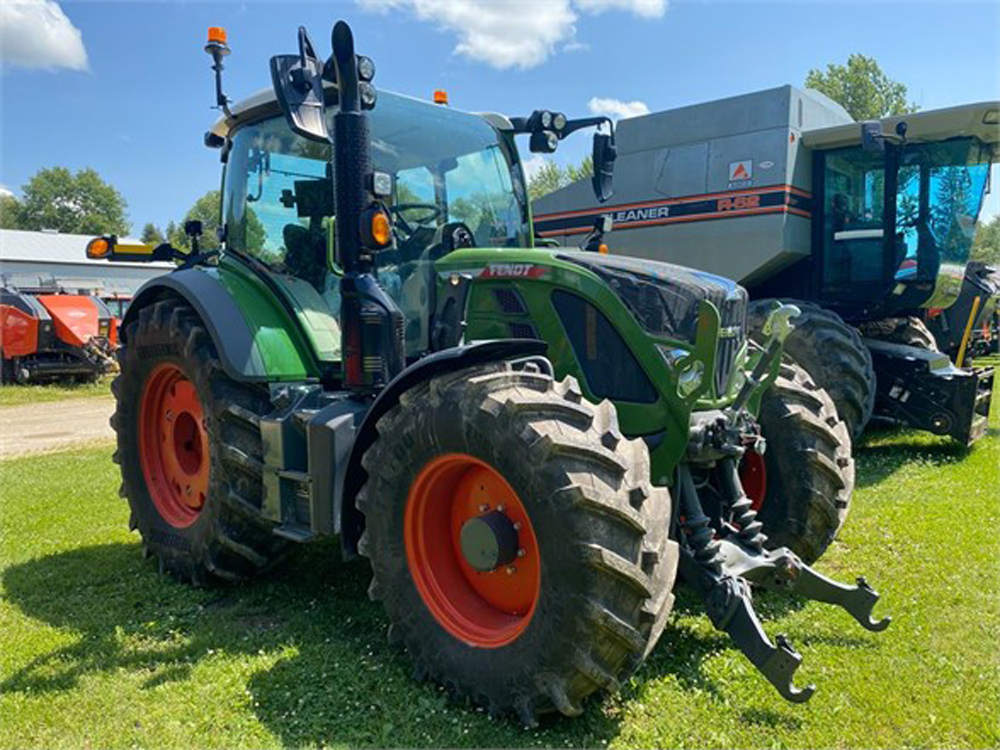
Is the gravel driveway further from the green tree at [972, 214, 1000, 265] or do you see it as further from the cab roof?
the green tree at [972, 214, 1000, 265]

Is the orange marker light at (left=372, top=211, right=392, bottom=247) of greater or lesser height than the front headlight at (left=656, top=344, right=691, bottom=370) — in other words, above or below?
above

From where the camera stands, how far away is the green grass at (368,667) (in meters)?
2.89

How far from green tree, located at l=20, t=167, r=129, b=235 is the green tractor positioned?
77.7m

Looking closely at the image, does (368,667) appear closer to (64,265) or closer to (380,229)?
(380,229)

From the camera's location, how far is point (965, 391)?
758cm

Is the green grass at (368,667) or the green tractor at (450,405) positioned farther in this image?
the green grass at (368,667)

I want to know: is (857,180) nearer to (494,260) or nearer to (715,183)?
(715,183)

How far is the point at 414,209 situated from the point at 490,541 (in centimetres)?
203

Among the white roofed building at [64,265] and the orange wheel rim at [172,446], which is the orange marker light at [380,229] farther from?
the white roofed building at [64,265]

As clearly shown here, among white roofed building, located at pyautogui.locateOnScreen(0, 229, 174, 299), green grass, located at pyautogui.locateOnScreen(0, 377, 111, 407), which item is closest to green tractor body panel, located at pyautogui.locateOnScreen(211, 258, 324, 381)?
green grass, located at pyautogui.locateOnScreen(0, 377, 111, 407)

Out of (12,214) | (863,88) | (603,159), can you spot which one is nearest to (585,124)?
(603,159)

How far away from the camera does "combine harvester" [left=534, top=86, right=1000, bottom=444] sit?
7598mm

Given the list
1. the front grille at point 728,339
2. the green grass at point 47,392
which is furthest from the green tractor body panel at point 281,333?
the green grass at point 47,392

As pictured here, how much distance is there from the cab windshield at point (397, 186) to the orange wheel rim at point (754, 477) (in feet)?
5.82
